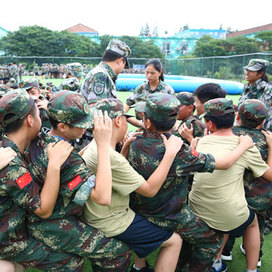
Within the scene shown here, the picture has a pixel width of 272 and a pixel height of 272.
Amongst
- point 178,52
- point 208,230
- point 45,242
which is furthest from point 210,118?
point 178,52

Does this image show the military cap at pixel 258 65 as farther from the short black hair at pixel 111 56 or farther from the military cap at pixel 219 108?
the military cap at pixel 219 108

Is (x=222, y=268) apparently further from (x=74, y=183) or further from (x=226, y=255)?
(x=74, y=183)

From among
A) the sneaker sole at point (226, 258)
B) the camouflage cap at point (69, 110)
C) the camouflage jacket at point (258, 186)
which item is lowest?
the sneaker sole at point (226, 258)

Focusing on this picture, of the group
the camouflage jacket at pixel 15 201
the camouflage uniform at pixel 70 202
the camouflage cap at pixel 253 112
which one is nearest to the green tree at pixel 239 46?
the camouflage cap at pixel 253 112

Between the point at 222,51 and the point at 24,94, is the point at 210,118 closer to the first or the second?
the point at 24,94

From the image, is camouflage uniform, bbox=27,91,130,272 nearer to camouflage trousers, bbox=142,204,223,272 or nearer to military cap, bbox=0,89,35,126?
military cap, bbox=0,89,35,126

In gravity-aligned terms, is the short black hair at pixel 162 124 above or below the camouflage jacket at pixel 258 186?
above

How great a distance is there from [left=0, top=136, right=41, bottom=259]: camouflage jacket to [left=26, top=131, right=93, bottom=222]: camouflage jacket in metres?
0.06

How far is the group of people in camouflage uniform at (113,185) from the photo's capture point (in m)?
1.56

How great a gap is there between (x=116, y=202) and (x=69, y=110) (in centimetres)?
73

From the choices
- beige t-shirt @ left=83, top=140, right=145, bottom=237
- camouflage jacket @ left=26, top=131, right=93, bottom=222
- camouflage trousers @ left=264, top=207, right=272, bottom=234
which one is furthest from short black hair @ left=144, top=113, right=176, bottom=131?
camouflage trousers @ left=264, top=207, right=272, bottom=234

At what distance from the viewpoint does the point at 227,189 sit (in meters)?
2.02

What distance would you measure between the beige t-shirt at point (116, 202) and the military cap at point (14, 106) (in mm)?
554

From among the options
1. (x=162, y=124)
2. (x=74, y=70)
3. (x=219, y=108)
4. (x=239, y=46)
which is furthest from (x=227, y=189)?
(x=239, y=46)
